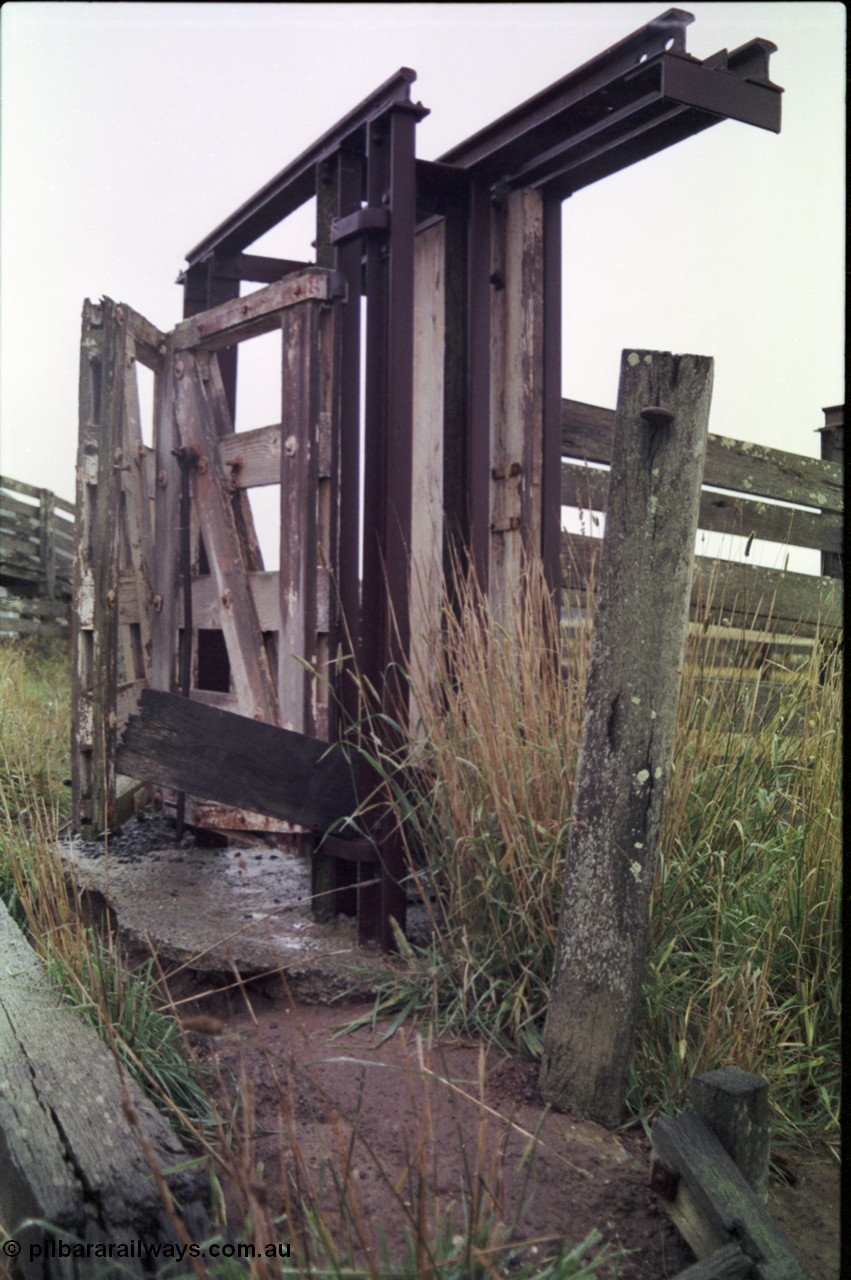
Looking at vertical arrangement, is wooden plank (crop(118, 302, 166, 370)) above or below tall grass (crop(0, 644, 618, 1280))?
above

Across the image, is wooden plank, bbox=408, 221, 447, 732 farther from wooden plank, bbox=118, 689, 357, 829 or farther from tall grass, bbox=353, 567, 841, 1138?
tall grass, bbox=353, 567, 841, 1138

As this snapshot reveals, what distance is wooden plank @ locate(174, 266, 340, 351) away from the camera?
13.3 ft

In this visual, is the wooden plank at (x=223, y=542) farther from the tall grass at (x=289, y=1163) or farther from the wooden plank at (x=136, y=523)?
the tall grass at (x=289, y=1163)

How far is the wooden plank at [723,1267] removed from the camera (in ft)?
6.19

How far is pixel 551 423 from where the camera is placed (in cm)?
427

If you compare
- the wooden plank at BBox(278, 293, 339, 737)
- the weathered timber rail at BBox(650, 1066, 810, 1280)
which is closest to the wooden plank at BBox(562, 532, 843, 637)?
the wooden plank at BBox(278, 293, 339, 737)

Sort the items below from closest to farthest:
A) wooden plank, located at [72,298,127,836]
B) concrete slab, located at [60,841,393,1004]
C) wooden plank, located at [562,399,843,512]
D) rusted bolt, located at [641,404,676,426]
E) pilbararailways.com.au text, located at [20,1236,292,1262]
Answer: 1. pilbararailways.com.au text, located at [20,1236,292,1262]
2. rusted bolt, located at [641,404,676,426]
3. concrete slab, located at [60,841,393,1004]
4. wooden plank, located at [72,298,127,836]
5. wooden plank, located at [562,399,843,512]

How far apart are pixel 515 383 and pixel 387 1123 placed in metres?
2.88

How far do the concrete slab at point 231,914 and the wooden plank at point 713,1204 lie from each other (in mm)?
1072

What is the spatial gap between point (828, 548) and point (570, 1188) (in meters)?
5.15

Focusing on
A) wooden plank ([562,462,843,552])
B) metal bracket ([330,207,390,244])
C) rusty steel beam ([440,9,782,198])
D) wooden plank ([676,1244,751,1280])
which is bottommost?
wooden plank ([676,1244,751,1280])

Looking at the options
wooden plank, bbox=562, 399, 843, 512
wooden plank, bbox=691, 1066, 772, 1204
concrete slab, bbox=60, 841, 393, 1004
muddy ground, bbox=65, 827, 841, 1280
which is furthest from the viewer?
wooden plank, bbox=562, 399, 843, 512

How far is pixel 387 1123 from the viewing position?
8.16 feet

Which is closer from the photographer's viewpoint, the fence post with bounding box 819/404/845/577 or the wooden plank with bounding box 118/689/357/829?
the wooden plank with bounding box 118/689/357/829
